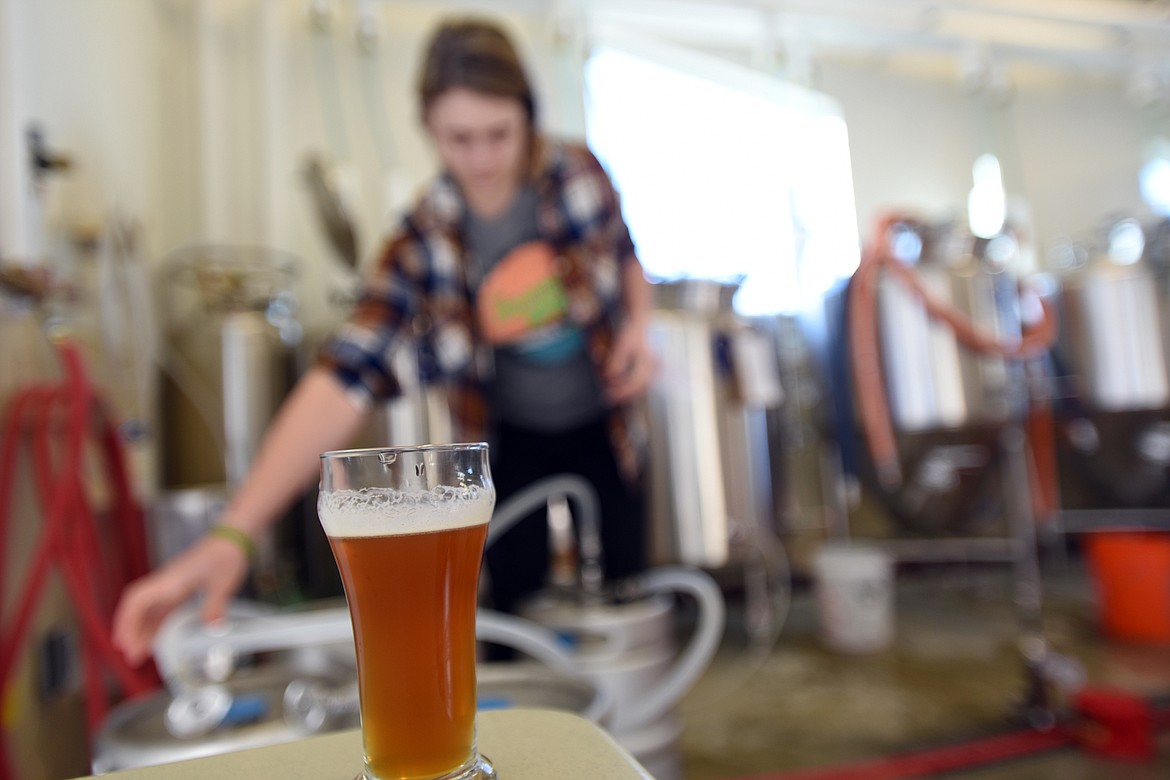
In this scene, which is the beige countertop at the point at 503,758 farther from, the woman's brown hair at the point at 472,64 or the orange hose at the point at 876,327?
the orange hose at the point at 876,327

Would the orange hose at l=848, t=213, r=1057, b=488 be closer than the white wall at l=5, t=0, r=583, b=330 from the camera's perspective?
No

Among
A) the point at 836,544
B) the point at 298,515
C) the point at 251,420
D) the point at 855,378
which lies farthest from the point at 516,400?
the point at 836,544

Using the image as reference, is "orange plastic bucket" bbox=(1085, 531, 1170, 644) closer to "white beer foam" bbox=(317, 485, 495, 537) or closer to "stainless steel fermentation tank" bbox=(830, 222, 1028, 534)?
"stainless steel fermentation tank" bbox=(830, 222, 1028, 534)

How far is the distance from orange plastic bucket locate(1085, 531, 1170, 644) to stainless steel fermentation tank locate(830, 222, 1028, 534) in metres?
0.47

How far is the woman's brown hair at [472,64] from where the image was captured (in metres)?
1.11

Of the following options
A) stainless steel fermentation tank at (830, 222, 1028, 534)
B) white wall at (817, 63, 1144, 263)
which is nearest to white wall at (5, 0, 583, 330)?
stainless steel fermentation tank at (830, 222, 1028, 534)

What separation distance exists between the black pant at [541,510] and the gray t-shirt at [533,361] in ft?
0.12

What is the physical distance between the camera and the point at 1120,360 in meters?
2.54

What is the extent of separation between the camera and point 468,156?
118 cm

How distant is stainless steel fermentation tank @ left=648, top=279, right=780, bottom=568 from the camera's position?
86.4 inches

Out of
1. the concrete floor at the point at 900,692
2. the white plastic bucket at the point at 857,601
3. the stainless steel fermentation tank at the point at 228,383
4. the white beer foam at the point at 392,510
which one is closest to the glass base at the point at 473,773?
the white beer foam at the point at 392,510

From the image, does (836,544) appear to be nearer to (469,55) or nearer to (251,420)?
(251,420)

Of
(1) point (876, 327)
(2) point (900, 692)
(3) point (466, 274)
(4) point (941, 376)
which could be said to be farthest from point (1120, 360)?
(3) point (466, 274)

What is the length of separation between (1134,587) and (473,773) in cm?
245
